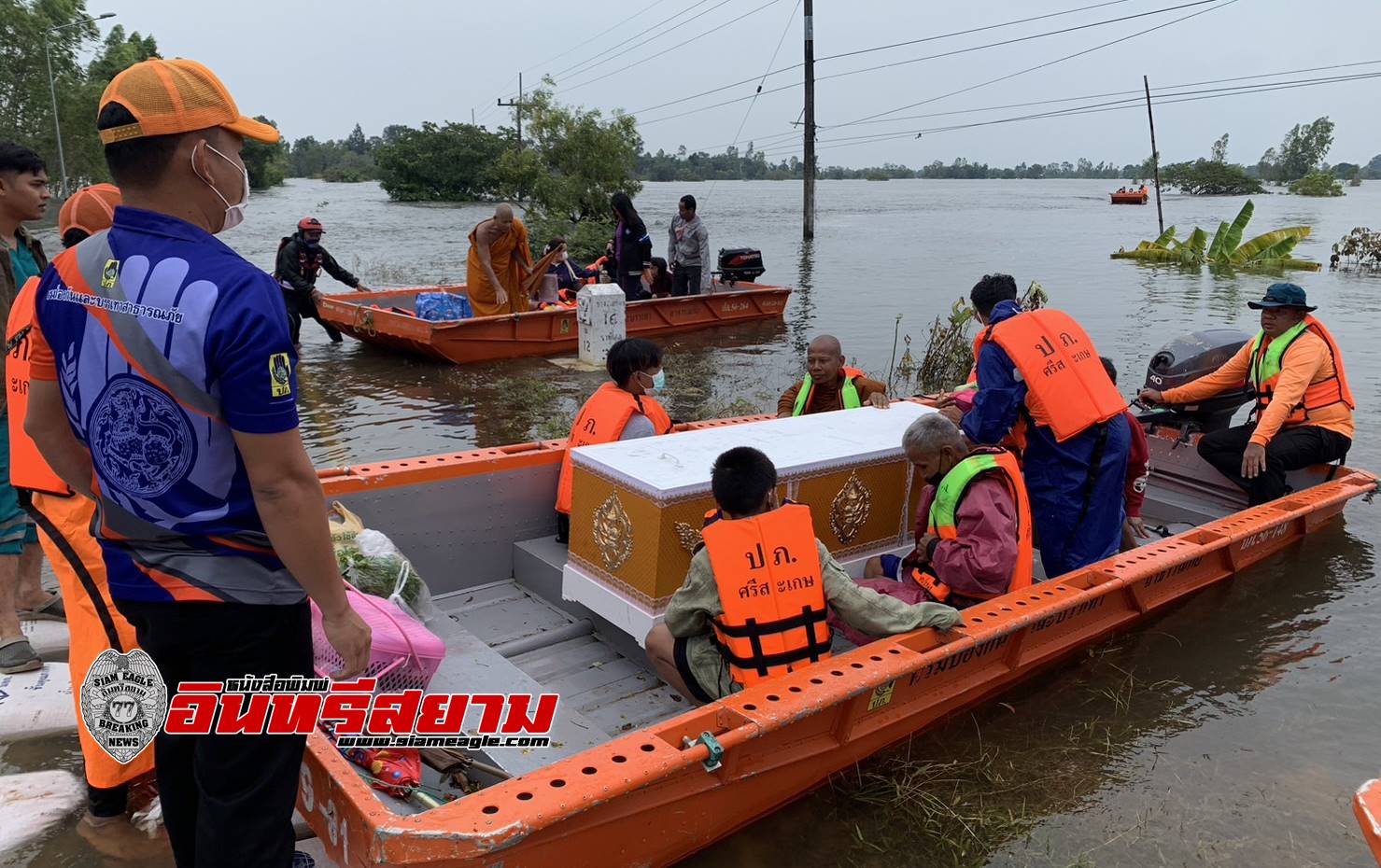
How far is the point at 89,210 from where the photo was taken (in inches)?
123

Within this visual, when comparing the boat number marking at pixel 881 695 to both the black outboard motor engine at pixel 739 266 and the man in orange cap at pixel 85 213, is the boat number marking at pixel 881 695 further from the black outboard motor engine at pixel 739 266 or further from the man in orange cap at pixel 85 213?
the black outboard motor engine at pixel 739 266

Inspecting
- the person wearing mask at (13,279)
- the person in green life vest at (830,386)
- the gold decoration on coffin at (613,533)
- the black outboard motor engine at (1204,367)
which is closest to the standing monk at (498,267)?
the person in green life vest at (830,386)

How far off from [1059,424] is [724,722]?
2.32 metres

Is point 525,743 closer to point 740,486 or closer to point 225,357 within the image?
point 740,486

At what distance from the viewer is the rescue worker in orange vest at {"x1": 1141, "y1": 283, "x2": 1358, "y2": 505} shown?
5.48 meters

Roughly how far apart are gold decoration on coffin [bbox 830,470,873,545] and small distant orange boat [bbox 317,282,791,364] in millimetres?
7411

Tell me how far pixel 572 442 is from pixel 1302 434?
4.45 m

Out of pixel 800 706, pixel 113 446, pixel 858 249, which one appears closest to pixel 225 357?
pixel 113 446

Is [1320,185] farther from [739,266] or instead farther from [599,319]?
[599,319]

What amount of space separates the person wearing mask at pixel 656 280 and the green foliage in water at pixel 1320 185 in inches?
3365

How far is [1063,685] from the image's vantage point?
14.1 feet

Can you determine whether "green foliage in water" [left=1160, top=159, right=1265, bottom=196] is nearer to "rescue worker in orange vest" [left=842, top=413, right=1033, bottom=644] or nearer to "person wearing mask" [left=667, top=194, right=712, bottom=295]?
"person wearing mask" [left=667, top=194, right=712, bottom=295]

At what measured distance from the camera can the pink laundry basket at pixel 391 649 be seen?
10.2ft
